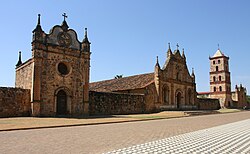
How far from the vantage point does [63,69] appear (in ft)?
74.0

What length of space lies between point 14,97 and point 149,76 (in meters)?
22.8

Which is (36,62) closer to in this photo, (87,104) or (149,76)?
(87,104)

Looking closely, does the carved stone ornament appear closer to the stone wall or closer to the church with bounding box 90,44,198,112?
the stone wall

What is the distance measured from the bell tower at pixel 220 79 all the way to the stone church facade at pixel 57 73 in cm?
4634

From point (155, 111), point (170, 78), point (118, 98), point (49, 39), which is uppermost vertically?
point (49, 39)

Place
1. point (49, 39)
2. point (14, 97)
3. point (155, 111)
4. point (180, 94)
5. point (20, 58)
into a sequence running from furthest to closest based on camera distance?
point (180, 94), point (155, 111), point (20, 58), point (49, 39), point (14, 97)

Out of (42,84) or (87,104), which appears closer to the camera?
(42,84)

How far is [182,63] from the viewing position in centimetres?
4034

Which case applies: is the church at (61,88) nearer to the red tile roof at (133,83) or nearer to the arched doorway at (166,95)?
the red tile roof at (133,83)

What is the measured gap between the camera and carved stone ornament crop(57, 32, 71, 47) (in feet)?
72.8

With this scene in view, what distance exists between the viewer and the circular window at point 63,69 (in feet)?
72.8

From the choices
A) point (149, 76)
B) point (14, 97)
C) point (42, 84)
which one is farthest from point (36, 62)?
point (149, 76)

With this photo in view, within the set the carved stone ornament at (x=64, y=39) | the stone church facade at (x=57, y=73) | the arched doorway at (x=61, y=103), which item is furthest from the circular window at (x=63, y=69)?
the carved stone ornament at (x=64, y=39)

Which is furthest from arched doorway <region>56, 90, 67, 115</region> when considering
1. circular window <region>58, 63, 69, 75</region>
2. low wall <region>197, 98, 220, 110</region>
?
low wall <region>197, 98, 220, 110</region>
